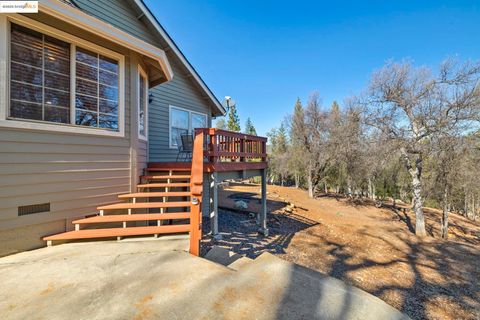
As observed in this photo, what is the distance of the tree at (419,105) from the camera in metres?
8.85

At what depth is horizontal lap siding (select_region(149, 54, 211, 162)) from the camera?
6622mm

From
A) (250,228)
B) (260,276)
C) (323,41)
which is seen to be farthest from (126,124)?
(323,41)

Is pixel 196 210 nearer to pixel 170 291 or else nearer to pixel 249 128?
→ pixel 170 291

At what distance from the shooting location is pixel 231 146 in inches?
233

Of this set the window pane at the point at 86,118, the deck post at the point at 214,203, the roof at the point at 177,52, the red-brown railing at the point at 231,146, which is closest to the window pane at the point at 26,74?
the window pane at the point at 86,118

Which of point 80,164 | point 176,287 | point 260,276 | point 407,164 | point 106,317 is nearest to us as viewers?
point 106,317

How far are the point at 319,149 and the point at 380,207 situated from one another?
5.98 meters

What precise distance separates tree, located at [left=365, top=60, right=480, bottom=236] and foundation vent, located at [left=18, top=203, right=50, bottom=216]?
40.0 feet

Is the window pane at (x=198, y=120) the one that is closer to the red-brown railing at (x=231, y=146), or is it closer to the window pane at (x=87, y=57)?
the red-brown railing at (x=231, y=146)

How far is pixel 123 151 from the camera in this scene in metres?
4.04

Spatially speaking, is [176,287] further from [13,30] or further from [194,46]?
[194,46]

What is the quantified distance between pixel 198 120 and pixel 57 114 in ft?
17.0

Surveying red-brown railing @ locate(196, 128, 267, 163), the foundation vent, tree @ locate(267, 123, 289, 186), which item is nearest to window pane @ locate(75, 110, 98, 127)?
the foundation vent
